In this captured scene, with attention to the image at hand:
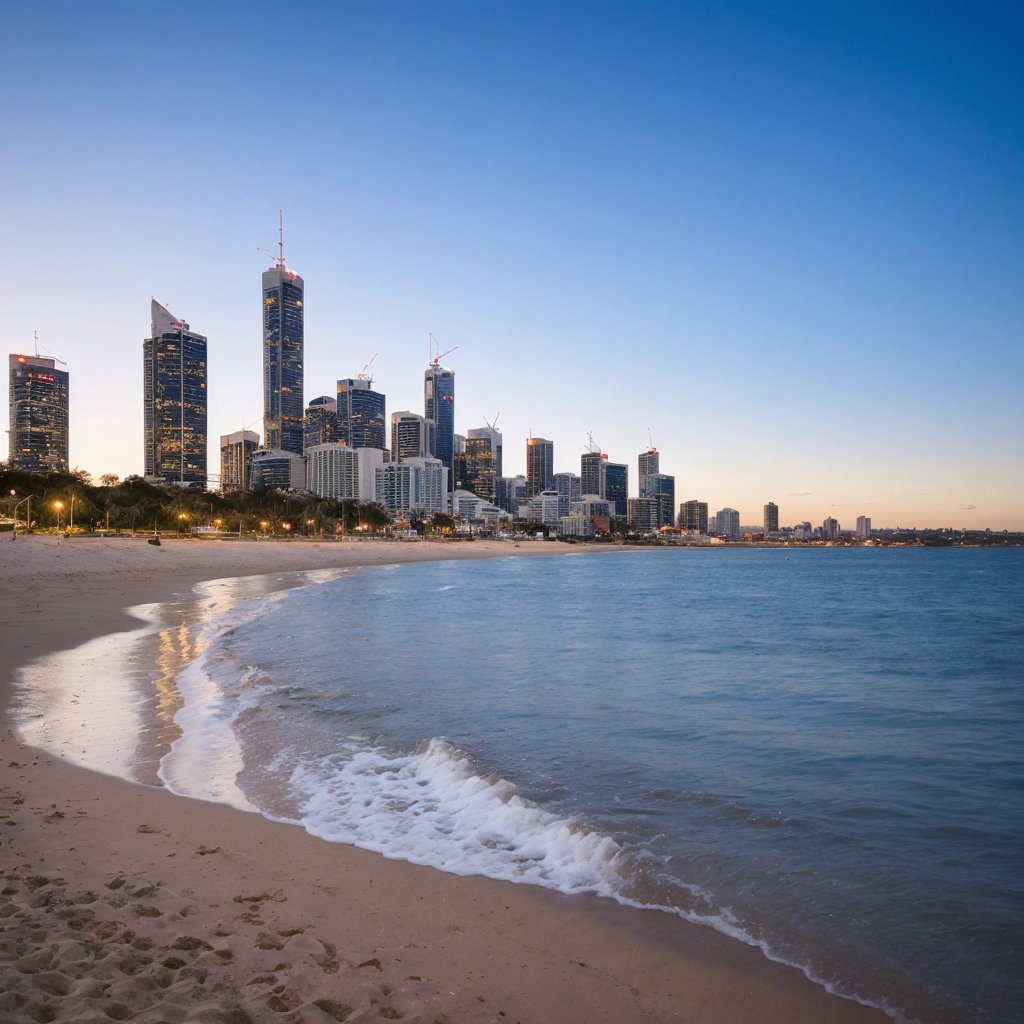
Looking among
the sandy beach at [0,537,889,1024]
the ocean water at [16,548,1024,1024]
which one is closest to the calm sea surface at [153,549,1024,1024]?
the ocean water at [16,548,1024,1024]

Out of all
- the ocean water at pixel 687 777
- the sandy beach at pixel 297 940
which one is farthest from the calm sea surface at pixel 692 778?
the sandy beach at pixel 297 940

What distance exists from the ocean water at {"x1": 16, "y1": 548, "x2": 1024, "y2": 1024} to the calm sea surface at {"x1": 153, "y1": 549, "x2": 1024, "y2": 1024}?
0.12ft

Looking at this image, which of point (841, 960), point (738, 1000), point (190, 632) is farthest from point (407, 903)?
point (190, 632)

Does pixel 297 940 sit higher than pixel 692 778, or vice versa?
pixel 297 940

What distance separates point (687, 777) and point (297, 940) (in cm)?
626

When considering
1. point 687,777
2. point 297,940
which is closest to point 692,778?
point 687,777

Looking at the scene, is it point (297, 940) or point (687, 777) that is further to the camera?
point (687, 777)

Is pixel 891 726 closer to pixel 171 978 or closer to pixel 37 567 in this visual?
pixel 171 978

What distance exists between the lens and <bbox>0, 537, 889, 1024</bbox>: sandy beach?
13.4 feet

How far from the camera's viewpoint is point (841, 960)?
5242mm

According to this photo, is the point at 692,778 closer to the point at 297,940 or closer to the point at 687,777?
the point at 687,777

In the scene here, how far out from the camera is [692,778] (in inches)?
377

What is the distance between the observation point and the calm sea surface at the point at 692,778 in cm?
588

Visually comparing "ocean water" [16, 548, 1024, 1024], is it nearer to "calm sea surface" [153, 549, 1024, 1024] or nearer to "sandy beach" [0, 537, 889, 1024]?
"calm sea surface" [153, 549, 1024, 1024]
